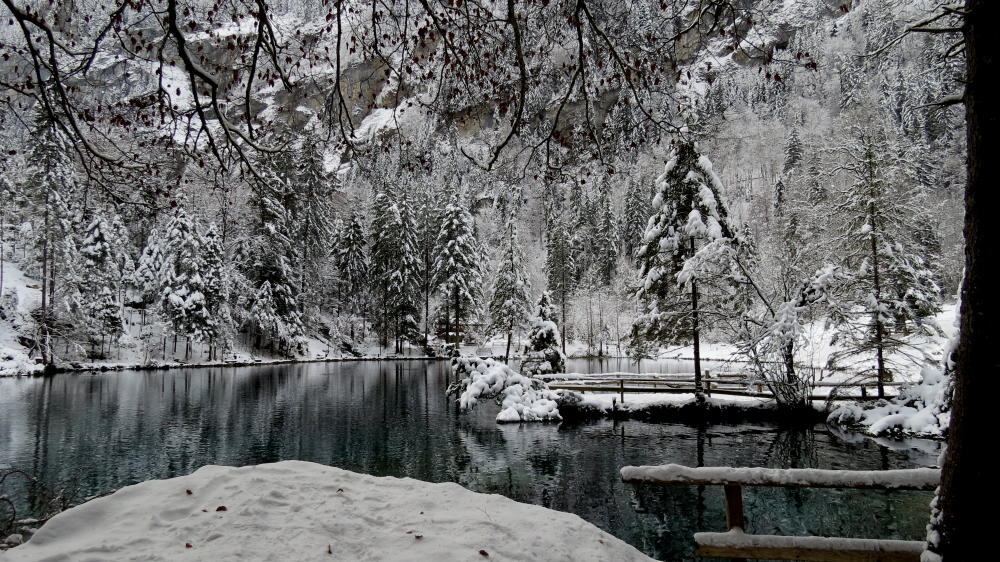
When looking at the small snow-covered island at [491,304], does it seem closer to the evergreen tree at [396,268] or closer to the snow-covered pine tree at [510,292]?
the snow-covered pine tree at [510,292]

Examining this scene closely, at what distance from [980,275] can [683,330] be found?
55.2ft

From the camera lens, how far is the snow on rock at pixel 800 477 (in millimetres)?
3404

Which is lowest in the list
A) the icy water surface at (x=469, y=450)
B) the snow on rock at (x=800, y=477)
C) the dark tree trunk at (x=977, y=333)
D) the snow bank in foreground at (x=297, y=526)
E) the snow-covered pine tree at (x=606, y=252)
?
the icy water surface at (x=469, y=450)

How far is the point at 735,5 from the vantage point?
4.16 meters

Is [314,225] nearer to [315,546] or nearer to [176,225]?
[176,225]

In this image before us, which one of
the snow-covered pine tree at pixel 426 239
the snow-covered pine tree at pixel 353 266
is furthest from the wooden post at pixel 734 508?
the snow-covered pine tree at pixel 353 266

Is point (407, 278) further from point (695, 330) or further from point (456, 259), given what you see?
point (695, 330)

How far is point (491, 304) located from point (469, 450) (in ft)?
95.3

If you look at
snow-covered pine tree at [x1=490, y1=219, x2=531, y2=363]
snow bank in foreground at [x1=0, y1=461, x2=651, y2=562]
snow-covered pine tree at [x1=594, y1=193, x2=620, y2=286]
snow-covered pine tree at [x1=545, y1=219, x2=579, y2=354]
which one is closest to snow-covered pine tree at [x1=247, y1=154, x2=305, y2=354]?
snow-covered pine tree at [x1=490, y1=219, x2=531, y2=363]

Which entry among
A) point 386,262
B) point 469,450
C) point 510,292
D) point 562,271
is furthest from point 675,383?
point 386,262

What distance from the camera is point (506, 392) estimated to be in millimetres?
17922

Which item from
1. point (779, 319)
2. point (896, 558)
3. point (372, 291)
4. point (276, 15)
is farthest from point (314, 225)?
point (896, 558)

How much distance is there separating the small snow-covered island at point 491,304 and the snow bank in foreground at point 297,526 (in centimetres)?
3

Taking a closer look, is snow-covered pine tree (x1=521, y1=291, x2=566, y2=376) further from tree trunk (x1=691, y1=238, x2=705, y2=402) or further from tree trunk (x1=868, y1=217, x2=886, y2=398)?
tree trunk (x1=868, y1=217, x2=886, y2=398)
